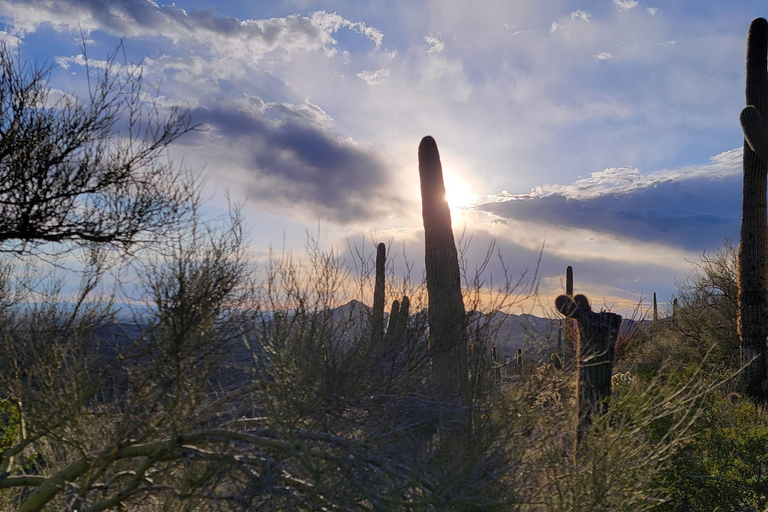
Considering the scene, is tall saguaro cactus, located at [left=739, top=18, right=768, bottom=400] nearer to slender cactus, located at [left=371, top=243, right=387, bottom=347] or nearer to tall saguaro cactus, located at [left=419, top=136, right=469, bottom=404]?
tall saguaro cactus, located at [left=419, top=136, right=469, bottom=404]

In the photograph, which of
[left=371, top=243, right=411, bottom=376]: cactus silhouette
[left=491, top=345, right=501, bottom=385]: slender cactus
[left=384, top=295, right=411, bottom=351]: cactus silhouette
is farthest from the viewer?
[left=491, top=345, right=501, bottom=385]: slender cactus

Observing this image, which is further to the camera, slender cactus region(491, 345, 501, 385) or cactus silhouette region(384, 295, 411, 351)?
slender cactus region(491, 345, 501, 385)

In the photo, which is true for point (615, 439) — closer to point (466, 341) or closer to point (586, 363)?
point (586, 363)

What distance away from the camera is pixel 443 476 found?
4.65 meters

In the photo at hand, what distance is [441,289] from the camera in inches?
287

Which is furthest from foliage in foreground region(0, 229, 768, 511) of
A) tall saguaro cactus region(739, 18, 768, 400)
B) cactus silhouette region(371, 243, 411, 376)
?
tall saguaro cactus region(739, 18, 768, 400)

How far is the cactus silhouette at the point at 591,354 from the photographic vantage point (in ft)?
21.4

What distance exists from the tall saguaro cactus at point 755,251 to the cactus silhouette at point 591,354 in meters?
6.09

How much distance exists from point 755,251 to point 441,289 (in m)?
7.72

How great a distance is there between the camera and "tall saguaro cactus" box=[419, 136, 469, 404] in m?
6.69

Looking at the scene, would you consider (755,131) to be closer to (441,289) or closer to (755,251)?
(755,251)

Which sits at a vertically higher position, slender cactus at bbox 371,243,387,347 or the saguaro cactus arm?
the saguaro cactus arm

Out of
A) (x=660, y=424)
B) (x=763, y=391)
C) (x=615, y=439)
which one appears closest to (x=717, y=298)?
(x=763, y=391)

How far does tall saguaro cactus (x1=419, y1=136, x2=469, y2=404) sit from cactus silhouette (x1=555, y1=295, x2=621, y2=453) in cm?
133
